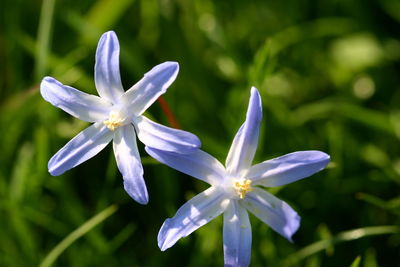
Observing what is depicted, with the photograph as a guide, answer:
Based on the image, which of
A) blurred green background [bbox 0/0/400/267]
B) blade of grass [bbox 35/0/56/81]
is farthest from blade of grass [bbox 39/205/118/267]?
blade of grass [bbox 35/0/56/81]

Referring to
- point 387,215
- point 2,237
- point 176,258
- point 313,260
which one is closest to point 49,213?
point 2,237

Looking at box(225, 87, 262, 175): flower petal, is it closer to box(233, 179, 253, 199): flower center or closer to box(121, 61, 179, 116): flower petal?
box(233, 179, 253, 199): flower center

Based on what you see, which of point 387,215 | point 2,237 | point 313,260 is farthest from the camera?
point 387,215

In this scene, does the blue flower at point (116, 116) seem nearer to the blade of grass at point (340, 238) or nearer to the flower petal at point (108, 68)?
the flower petal at point (108, 68)

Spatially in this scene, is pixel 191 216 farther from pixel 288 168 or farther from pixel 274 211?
pixel 288 168

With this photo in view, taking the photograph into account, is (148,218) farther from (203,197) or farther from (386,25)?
(386,25)

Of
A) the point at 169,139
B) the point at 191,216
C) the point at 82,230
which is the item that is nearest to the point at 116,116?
the point at 169,139
